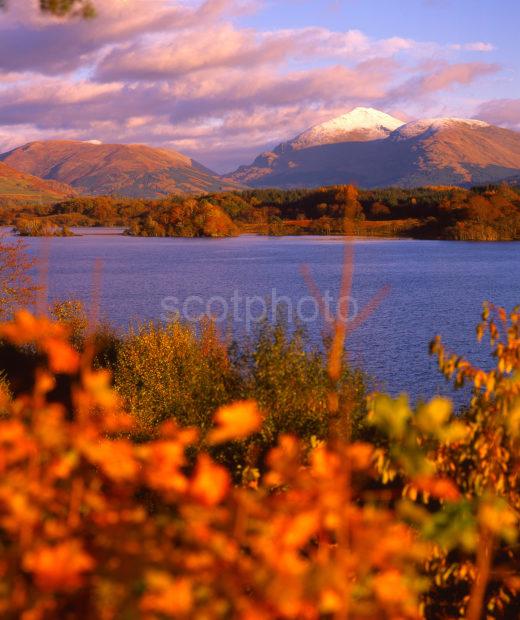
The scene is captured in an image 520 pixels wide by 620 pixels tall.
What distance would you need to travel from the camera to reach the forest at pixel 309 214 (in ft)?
328

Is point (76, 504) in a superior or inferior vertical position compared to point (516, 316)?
inferior

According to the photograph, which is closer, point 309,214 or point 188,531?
point 188,531

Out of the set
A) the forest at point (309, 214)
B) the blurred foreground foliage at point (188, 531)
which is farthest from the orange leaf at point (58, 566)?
the forest at point (309, 214)

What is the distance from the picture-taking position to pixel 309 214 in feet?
429

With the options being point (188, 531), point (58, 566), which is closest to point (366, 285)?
point (188, 531)

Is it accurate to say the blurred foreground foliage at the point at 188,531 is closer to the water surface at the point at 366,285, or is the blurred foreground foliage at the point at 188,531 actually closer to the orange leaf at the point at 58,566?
the orange leaf at the point at 58,566

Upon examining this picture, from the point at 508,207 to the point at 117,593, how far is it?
109 metres

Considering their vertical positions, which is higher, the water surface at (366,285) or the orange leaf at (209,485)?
the orange leaf at (209,485)

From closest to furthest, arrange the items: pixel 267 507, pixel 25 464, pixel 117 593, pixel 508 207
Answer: pixel 117 593, pixel 267 507, pixel 25 464, pixel 508 207

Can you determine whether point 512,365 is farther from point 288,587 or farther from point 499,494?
point 288,587

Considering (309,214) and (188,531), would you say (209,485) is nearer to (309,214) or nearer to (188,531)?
(188,531)

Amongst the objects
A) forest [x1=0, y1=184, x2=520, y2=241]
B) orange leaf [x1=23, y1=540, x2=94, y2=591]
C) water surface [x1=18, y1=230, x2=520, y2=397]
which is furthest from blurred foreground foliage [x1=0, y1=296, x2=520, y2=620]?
forest [x1=0, y1=184, x2=520, y2=241]

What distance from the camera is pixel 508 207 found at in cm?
10275

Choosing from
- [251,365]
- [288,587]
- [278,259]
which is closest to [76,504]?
[288,587]
